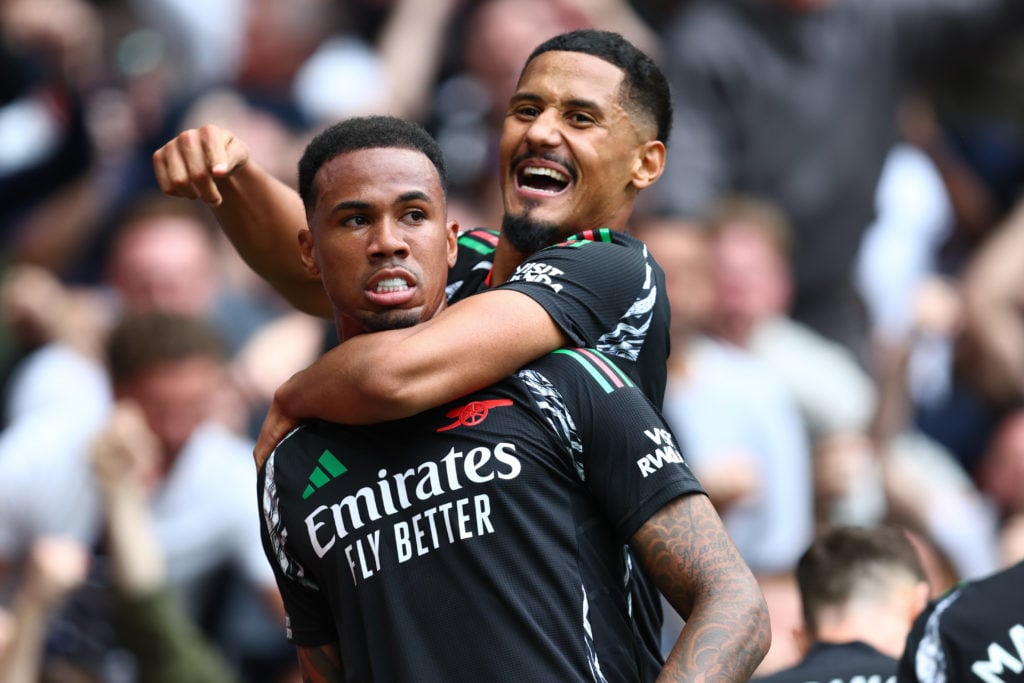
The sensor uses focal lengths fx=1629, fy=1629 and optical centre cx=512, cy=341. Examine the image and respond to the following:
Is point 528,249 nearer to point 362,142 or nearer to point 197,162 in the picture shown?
point 362,142

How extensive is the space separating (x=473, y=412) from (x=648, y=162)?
857 mm

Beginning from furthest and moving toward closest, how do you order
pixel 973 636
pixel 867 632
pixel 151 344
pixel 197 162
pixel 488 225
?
1. pixel 488 225
2. pixel 151 344
3. pixel 867 632
4. pixel 973 636
5. pixel 197 162

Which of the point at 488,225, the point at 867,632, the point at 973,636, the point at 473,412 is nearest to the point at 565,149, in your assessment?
the point at 473,412

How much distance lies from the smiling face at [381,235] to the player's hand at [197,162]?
23 centimetres

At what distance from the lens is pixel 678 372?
727 cm

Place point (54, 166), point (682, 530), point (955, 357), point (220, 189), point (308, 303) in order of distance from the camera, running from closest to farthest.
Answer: point (682, 530), point (220, 189), point (308, 303), point (54, 166), point (955, 357)

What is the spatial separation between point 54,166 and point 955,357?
4.71m

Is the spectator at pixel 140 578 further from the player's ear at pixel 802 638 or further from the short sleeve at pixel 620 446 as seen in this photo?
the short sleeve at pixel 620 446

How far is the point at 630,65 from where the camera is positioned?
365 centimetres

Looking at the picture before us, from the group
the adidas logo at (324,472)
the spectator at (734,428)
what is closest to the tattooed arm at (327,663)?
the adidas logo at (324,472)

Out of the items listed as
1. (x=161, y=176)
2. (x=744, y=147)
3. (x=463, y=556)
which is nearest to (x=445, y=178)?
(x=161, y=176)

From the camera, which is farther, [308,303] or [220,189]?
[308,303]

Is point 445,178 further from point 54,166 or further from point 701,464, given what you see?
point 54,166

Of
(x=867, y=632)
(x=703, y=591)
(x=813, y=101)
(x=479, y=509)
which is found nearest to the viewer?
(x=703, y=591)
